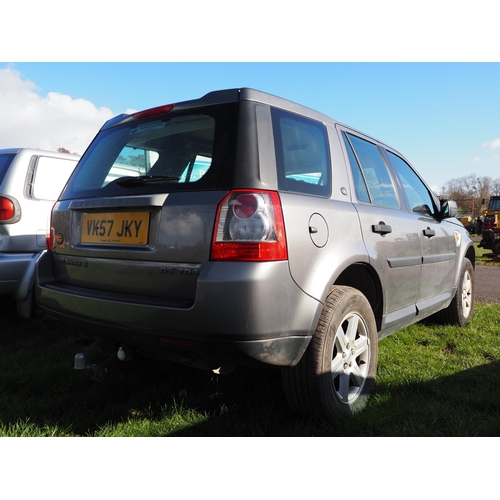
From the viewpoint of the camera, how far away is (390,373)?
10.3 feet

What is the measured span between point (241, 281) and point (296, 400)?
0.81 meters

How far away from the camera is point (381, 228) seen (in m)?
2.85

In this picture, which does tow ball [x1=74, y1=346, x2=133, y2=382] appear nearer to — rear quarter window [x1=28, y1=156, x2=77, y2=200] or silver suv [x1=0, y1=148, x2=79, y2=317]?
silver suv [x1=0, y1=148, x2=79, y2=317]

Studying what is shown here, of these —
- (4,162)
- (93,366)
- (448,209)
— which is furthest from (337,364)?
(4,162)

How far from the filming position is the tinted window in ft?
13.4

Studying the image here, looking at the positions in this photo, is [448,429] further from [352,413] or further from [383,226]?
[383,226]

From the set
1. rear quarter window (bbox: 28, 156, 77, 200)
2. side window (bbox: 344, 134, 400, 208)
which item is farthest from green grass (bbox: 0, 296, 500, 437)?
rear quarter window (bbox: 28, 156, 77, 200)

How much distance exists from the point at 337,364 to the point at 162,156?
149cm

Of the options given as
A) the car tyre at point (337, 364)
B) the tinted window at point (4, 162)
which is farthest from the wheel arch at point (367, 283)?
the tinted window at point (4, 162)

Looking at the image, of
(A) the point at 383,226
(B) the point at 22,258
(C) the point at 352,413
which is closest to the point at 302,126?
(A) the point at 383,226

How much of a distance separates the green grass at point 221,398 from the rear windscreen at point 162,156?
4.17ft

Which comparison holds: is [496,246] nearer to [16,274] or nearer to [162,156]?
[16,274]

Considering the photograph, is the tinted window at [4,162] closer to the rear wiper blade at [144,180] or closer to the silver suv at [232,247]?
the silver suv at [232,247]

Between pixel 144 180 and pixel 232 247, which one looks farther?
pixel 144 180
